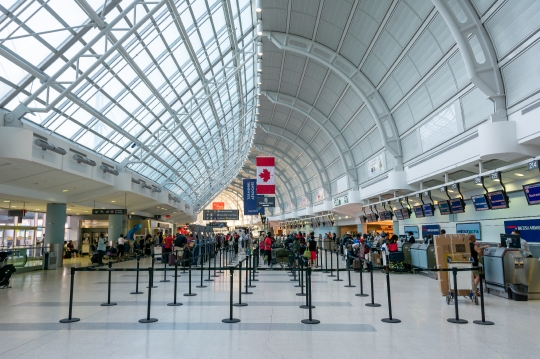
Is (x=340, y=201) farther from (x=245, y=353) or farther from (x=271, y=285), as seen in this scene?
(x=245, y=353)

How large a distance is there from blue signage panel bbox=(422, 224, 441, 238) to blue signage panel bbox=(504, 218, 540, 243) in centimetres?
619

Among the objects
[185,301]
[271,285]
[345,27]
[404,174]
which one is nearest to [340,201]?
[404,174]

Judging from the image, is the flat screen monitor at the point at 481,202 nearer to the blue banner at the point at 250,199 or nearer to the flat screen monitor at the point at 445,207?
the flat screen monitor at the point at 445,207

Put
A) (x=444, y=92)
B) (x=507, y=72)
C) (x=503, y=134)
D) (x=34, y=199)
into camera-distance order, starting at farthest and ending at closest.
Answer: (x=34, y=199)
(x=444, y=92)
(x=507, y=72)
(x=503, y=134)

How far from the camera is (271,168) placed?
27.1 m

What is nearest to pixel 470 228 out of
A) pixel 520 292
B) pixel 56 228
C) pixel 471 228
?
pixel 471 228

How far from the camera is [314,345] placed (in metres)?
6.29

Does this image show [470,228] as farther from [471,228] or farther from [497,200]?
[497,200]

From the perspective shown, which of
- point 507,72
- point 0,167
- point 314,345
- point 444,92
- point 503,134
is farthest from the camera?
point 444,92

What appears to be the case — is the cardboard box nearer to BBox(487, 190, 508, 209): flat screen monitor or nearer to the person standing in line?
BBox(487, 190, 508, 209): flat screen monitor

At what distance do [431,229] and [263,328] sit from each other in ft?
59.5

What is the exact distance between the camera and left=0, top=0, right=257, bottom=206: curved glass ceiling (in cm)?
1159

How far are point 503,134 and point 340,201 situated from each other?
22.8 m

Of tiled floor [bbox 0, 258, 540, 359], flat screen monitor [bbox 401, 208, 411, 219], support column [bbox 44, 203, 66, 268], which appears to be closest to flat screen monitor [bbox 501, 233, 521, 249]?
tiled floor [bbox 0, 258, 540, 359]
